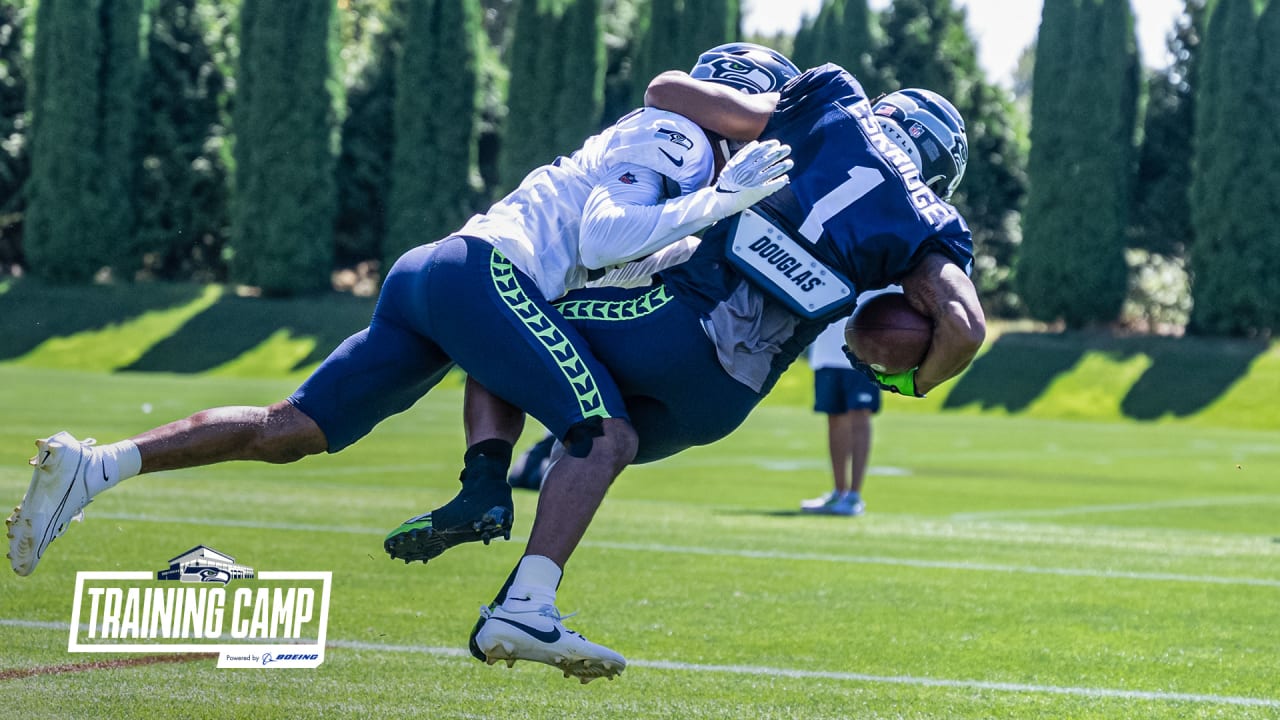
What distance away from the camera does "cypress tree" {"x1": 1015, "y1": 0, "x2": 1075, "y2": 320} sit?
35.5 meters

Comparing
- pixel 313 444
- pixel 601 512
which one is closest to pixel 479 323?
pixel 313 444

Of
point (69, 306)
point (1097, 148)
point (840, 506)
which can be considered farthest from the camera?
point (69, 306)

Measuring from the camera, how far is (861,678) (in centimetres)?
547

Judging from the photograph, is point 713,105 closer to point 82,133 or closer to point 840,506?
point 840,506

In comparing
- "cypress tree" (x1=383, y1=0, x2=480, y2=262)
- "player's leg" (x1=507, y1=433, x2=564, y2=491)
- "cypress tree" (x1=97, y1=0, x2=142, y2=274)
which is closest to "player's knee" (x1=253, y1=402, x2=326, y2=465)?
"player's leg" (x1=507, y1=433, x2=564, y2=491)

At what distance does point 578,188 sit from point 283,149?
3447 cm

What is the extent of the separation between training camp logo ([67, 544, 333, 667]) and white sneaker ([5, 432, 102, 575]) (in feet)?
2.91

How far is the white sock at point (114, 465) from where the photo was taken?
15.3ft

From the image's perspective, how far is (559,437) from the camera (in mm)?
4363

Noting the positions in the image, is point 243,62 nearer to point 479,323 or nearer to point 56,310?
point 56,310

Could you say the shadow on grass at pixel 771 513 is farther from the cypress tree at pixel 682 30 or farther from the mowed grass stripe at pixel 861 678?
the cypress tree at pixel 682 30

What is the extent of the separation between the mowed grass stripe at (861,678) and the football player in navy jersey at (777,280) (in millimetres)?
1194

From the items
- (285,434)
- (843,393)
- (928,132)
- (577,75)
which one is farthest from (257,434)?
(577,75)

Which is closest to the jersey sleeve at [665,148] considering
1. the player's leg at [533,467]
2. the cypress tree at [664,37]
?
the player's leg at [533,467]
